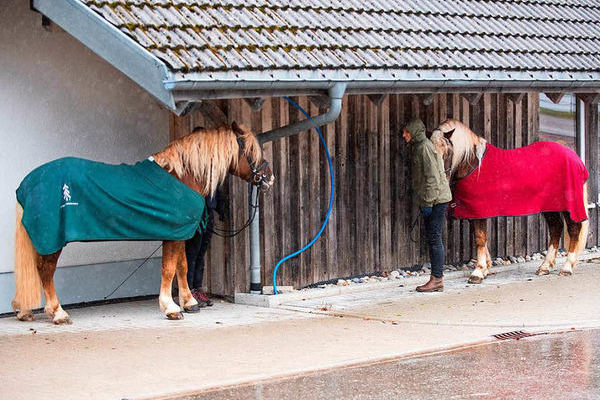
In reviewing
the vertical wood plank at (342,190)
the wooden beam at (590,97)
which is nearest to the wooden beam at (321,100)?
the vertical wood plank at (342,190)

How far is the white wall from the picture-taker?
10.5m

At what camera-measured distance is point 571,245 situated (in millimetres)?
13039

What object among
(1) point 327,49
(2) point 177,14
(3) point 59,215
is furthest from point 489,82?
(3) point 59,215

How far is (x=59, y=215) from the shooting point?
9680 mm

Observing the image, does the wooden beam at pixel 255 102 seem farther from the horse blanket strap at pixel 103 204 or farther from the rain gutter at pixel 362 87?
the horse blanket strap at pixel 103 204

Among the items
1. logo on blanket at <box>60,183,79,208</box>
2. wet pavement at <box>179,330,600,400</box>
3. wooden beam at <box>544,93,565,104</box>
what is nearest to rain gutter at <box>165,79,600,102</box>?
wooden beam at <box>544,93,565,104</box>

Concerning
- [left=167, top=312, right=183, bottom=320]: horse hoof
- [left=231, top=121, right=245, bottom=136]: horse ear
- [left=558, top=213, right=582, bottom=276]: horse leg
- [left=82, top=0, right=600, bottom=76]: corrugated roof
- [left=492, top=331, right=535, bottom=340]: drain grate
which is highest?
[left=82, top=0, right=600, bottom=76]: corrugated roof

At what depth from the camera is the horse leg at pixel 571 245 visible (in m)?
13.0

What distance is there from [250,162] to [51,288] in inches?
84.4

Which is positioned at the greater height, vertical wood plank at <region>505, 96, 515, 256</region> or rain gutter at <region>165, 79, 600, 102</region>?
rain gutter at <region>165, 79, 600, 102</region>

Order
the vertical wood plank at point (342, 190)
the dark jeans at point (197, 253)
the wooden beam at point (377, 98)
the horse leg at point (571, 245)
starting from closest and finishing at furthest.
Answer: the dark jeans at point (197, 253) < the wooden beam at point (377, 98) < the vertical wood plank at point (342, 190) < the horse leg at point (571, 245)

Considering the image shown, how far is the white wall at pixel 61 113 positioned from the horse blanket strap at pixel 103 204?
0.83 meters

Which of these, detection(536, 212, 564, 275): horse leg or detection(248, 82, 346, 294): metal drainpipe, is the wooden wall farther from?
detection(536, 212, 564, 275): horse leg

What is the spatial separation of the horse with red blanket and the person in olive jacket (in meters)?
0.56
